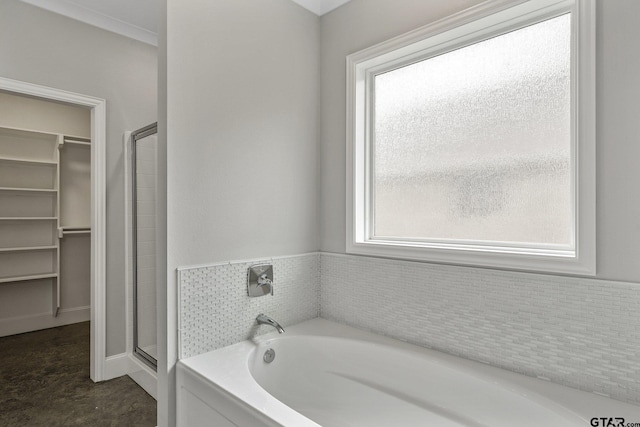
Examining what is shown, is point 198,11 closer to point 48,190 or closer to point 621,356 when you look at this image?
point 621,356

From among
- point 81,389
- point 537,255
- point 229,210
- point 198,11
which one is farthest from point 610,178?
point 81,389

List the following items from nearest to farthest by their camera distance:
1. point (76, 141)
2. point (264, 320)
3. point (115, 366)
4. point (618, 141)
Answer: point (618, 141) → point (264, 320) → point (115, 366) → point (76, 141)

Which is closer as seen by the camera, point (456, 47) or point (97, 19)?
point (456, 47)

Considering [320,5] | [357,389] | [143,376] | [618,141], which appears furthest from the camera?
[143,376]

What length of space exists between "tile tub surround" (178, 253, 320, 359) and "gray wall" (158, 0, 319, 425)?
52 mm

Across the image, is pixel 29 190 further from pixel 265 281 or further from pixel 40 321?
pixel 265 281

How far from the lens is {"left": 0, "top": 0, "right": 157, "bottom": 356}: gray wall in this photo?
235cm

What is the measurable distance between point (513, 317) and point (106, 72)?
10.3 feet

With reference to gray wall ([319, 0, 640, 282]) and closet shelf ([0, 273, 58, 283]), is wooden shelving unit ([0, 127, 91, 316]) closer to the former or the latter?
closet shelf ([0, 273, 58, 283])

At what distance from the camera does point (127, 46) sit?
9.27 feet

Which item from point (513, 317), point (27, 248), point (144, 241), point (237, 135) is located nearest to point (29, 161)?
point (27, 248)

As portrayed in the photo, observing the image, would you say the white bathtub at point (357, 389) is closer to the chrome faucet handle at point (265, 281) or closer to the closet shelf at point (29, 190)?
the chrome faucet handle at point (265, 281)

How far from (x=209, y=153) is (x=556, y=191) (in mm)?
1608

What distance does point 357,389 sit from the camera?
181cm
